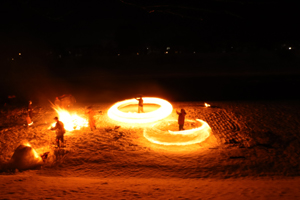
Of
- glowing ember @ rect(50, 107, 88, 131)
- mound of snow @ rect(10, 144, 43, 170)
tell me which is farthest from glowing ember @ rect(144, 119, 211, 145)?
mound of snow @ rect(10, 144, 43, 170)

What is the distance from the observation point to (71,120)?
589 inches

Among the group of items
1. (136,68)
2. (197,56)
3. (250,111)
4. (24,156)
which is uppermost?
(197,56)

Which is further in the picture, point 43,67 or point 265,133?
point 43,67

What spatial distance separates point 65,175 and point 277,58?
4543 cm

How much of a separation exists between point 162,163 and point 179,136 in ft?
9.23

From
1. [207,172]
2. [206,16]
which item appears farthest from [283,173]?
[206,16]

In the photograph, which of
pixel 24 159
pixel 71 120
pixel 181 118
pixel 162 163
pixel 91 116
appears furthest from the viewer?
pixel 71 120

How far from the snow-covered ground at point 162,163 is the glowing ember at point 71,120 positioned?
823 mm

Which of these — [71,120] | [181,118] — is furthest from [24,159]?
[181,118]

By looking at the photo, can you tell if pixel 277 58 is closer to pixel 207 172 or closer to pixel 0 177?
pixel 207 172

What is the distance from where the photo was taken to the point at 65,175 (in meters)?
8.71

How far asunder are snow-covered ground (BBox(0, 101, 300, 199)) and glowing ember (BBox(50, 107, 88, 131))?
32.4 inches

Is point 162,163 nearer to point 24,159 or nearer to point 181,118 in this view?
point 181,118

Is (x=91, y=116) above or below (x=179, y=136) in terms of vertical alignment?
above
